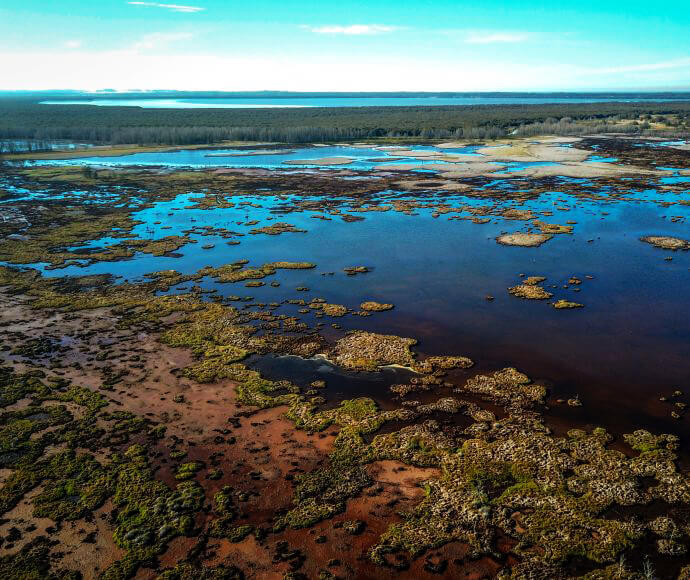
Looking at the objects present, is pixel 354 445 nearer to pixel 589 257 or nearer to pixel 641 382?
pixel 641 382

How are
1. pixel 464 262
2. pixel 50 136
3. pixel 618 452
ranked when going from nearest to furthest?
pixel 618 452, pixel 464 262, pixel 50 136

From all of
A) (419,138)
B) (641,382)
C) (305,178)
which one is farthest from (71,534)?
(419,138)

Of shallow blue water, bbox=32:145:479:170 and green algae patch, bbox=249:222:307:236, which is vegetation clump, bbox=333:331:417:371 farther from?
shallow blue water, bbox=32:145:479:170

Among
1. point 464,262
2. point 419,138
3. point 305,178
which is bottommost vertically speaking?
point 464,262

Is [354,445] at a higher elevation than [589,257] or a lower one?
lower

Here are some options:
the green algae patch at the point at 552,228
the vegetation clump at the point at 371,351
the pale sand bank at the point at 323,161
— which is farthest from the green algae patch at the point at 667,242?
the pale sand bank at the point at 323,161

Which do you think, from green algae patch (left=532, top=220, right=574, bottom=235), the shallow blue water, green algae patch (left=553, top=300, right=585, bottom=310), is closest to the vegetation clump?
green algae patch (left=553, top=300, right=585, bottom=310)

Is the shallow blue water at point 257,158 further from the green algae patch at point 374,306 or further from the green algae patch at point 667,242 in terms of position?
the green algae patch at point 374,306

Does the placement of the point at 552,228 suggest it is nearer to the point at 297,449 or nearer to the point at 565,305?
the point at 565,305

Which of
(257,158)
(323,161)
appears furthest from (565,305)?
(257,158)
